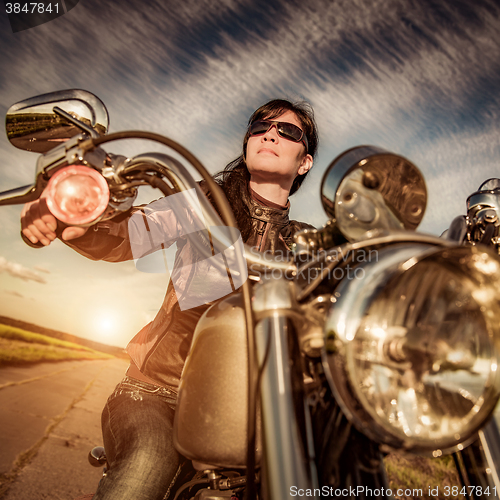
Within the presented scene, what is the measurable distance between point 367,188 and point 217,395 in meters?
0.68

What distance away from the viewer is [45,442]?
3.94 meters

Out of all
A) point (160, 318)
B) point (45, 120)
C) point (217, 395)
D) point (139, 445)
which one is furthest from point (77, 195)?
point (139, 445)

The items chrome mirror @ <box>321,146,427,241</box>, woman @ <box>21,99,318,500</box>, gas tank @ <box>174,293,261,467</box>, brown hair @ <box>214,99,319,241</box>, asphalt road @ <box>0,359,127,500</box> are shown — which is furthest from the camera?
asphalt road @ <box>0,359,127,500</box>

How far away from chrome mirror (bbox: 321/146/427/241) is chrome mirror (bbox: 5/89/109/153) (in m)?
0.71

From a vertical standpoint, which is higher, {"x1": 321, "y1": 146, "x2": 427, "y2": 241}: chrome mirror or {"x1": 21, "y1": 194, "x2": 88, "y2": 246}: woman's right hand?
{"x1": 21, "y1": 194, "x2": 88, "y2": 246}: woman's right hand

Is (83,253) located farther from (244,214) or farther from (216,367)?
(244,214)

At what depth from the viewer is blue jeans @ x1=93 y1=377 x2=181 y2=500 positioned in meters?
1.12

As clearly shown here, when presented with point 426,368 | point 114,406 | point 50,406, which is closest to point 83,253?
point 114,406

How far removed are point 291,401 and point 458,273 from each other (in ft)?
1.45

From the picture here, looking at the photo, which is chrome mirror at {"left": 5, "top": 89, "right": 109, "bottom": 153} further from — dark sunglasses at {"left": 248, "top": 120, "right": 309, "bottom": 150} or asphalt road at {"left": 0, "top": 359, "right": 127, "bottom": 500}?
asphalt road at {"left": 0, "top": 359, "right": 127, "bottom": 500}

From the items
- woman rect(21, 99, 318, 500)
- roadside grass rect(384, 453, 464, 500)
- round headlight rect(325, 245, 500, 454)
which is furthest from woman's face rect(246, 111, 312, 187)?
roadside grass rect(384, 453, 464, 500)

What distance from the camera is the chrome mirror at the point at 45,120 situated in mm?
920

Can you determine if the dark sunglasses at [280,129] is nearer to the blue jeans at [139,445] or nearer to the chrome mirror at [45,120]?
the chrome mirror at [45,120]

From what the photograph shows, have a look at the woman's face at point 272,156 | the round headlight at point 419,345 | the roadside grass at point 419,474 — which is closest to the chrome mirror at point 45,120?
the round headlight at point 419,345
